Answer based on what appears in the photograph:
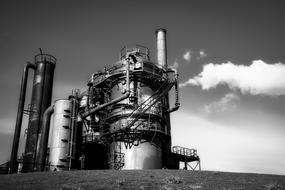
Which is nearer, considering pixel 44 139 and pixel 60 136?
pixel 60 136

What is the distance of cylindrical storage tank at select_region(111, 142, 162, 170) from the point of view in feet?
117

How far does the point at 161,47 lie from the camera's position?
48.7 m

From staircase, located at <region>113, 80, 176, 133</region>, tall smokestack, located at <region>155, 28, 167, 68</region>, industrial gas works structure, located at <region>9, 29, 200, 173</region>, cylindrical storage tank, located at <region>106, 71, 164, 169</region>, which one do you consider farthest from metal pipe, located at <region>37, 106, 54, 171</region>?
tall smokestack, located at <region>155, 28, 167, 68</region>

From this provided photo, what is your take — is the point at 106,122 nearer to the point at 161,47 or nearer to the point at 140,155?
the point at 140,155

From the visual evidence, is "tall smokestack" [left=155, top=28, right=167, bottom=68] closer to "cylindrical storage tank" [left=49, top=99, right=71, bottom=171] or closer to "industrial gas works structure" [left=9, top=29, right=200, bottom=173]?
"industrial gas works structure" [left=9, top=29, right=200, bottom=173]

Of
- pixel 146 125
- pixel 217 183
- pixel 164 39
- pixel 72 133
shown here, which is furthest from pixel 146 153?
→ pixel 164 39

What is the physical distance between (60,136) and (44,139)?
271 centimetres

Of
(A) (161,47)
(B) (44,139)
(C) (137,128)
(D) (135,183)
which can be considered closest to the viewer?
(D) (135,183)

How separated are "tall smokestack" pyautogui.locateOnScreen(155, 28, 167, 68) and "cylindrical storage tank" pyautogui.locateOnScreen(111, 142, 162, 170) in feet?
47.7

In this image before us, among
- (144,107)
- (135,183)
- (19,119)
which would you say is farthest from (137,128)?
(135,183)

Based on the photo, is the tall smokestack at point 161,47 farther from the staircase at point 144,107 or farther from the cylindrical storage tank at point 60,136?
the cylindrical storage tank at point 60,136

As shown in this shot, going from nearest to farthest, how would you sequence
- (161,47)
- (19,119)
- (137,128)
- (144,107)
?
(137,128)
(144,107)
(19,119)
(161,47)

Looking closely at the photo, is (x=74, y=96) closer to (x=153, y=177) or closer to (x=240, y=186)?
(x=153, y=177)

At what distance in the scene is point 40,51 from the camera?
46.9 m
